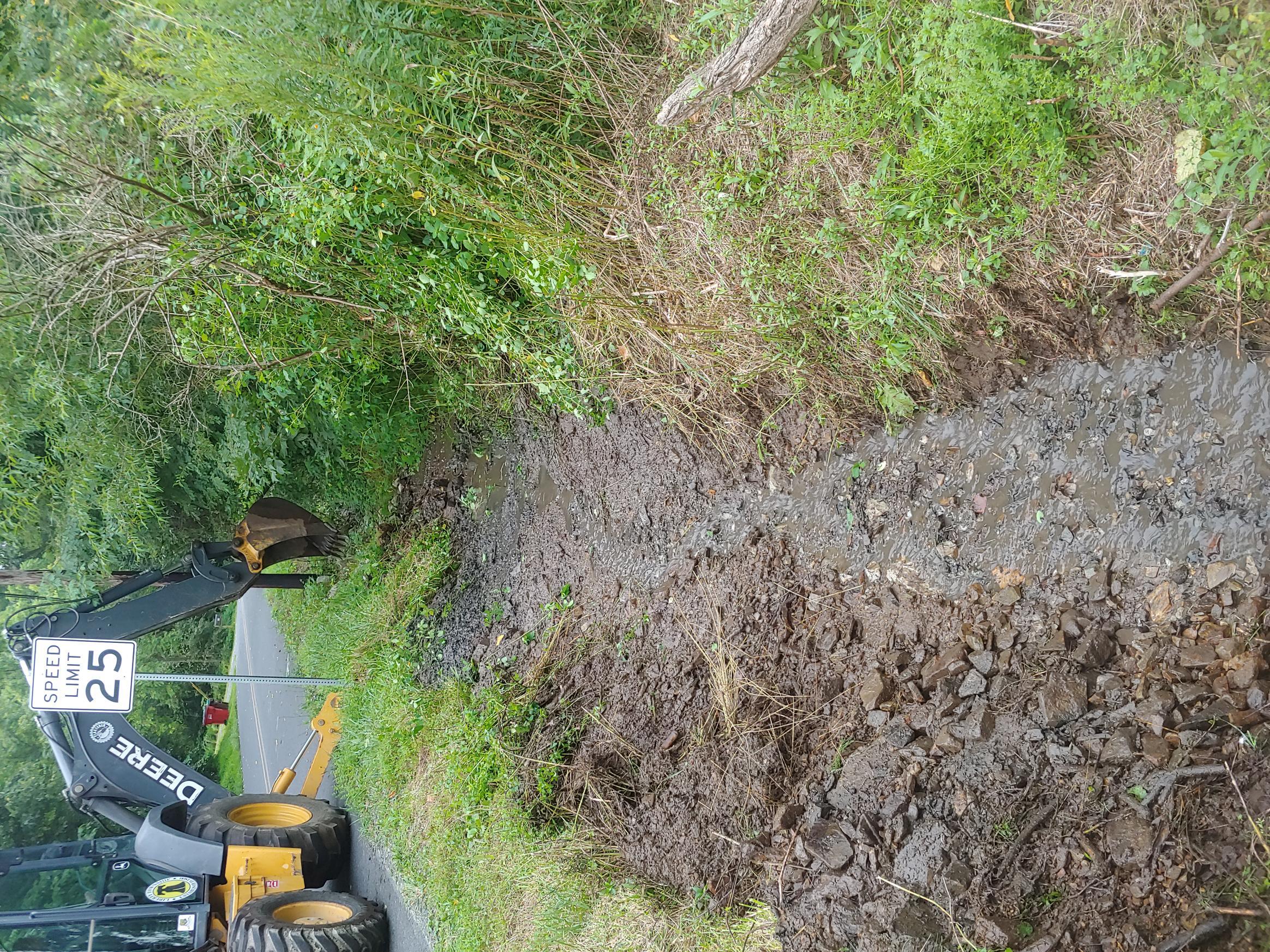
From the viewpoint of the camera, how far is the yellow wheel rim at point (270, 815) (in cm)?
598

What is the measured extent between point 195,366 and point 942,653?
16.2 feet

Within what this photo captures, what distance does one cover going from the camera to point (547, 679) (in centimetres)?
478

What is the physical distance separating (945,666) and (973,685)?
5.4 inches

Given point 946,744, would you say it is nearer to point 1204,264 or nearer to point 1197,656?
point 1197,656

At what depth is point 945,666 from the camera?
10.3ft

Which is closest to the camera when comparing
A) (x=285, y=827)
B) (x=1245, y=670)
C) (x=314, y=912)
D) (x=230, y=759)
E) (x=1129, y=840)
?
(x=1129, y=840)

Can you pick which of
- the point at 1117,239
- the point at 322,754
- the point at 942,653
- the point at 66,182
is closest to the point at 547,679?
the point at 942,653

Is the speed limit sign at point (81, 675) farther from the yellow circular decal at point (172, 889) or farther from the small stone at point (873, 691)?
the small stone at point (873, 691)

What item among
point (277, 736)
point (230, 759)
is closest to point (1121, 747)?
point (277, 736)

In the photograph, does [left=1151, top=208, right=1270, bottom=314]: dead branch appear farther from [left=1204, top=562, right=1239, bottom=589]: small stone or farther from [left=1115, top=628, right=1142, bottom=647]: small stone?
[left=1115, top=628, right=1142, bottom=647]: small stone

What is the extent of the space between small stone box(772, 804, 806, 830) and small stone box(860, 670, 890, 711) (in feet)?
1.53

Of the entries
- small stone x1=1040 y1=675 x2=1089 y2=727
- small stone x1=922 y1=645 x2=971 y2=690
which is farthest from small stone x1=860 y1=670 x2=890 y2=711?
small stone x1=1040 y1=675 x2=1089 y2=727

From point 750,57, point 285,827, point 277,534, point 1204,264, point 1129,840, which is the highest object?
point 750,57

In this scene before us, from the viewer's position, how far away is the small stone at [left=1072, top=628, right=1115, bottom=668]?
9.24ft
